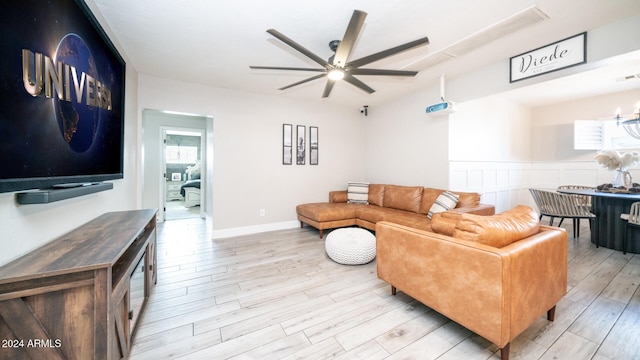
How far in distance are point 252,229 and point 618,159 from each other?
19.5ft

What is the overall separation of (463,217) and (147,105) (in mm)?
4344

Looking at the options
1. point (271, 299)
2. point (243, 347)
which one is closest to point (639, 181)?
point (271, 299)

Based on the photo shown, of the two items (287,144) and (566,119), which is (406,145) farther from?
(566,119)

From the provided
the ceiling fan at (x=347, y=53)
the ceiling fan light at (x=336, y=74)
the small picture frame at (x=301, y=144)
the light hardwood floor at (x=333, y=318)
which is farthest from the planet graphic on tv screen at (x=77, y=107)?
the small picture frame at (x=301, y=144)

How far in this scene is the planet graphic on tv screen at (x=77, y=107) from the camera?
1.33 m

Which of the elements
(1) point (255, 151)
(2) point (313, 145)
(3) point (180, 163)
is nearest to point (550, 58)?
(2) point (313, 145)

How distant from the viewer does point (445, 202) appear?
337 centimetres

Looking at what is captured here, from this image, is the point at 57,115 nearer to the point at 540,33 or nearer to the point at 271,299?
the point at 271,299

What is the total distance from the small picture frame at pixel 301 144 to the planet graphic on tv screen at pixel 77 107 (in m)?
3.26

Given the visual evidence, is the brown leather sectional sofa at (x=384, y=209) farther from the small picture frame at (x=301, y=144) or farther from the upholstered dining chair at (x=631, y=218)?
the upholstered dining chair at (x=631, y=218)

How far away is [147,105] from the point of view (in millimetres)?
3562

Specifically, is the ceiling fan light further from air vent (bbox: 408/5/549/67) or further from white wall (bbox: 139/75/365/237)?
Result: white wall (bbox: 139/75/365/237)

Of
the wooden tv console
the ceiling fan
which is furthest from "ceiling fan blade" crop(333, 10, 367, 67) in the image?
the wooden tv console

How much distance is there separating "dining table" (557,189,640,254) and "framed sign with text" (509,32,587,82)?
6.65 feet
